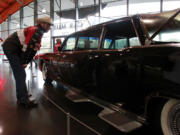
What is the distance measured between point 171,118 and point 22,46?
2461 millimetres

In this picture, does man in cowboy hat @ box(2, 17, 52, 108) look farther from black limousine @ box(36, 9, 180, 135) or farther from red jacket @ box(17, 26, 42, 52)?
black limousine @ box(36, 9, 180, 135)

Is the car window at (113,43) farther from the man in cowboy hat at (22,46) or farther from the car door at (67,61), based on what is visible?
the man in cowboy hat at (22,46)

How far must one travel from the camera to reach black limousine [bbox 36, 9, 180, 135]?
1.09 metres

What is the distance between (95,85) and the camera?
6.26ft

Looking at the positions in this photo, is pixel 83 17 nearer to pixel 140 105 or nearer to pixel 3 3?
pixel 140 105

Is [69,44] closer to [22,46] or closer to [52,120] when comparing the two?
[22,46]

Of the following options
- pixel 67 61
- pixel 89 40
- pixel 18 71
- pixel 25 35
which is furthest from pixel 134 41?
pixel 18 71

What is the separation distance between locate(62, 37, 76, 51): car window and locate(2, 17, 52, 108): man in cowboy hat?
0.73 meters

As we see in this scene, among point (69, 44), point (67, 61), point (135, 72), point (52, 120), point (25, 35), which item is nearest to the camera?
point (135, 72)

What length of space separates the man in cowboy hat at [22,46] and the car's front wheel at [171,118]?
86.5 inches

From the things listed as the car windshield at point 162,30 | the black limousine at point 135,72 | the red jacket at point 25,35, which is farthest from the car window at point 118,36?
the red jacket at point 25,35

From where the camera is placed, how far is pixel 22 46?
243 cm

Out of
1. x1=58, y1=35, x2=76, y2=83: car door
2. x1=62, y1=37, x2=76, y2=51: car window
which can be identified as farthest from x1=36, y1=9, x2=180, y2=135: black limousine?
x1=62, y1=37, x2=76, y2=51: car window

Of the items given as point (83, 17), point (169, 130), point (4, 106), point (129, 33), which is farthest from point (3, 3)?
point (169, 130)
